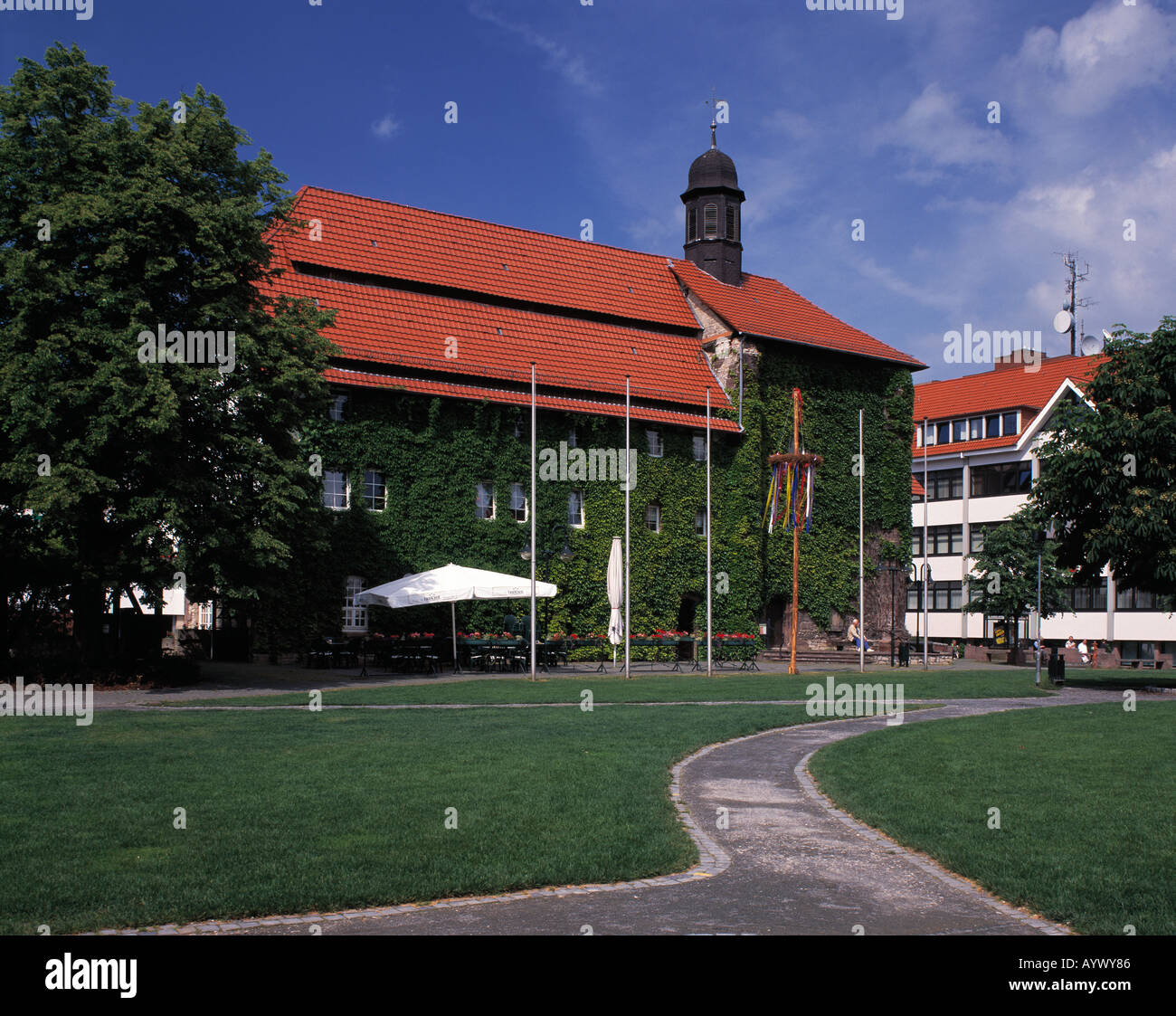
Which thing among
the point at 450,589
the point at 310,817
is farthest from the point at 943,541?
the point at 310,817

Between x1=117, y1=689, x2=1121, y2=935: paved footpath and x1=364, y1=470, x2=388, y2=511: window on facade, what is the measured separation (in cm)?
2932

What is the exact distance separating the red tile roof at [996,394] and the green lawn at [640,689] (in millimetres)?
34240

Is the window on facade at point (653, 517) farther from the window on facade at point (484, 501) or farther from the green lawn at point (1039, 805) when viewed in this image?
the green lawn at point (1039, 805)

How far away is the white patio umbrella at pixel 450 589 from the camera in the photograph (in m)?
30.4

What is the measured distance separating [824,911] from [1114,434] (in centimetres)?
2334

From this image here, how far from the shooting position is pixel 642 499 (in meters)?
43.7

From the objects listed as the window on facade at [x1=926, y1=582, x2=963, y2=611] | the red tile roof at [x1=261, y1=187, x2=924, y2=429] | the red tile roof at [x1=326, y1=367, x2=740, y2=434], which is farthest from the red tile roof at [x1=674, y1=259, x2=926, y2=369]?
the window on facade at [x1=926, y1=582, x2=963, y2=611]

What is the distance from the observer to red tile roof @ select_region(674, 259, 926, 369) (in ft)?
158

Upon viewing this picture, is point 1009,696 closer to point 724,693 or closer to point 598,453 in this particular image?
point 724,693

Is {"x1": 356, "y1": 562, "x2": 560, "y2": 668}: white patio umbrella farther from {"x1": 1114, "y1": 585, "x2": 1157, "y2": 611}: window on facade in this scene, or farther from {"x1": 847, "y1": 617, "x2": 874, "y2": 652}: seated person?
{"x1": 1114, "y1": 585, "x2": 1157, "y2": 611}: window on facade

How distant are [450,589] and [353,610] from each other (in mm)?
7445

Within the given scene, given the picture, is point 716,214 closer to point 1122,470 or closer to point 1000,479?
point 1000,479
